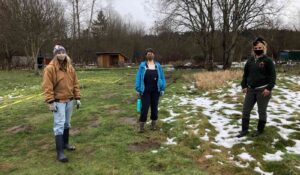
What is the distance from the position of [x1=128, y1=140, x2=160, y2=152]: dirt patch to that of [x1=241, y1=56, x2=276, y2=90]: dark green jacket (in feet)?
7.09

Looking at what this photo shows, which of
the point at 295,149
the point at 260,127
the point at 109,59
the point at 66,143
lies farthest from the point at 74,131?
the point at 109,59

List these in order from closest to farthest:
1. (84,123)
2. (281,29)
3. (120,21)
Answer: (84,123) < (281,29) < (120,21)

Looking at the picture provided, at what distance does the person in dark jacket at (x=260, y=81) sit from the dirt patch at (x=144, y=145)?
1.64 meters

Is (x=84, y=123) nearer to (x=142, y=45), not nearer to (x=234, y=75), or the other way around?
(x=234, y=75)

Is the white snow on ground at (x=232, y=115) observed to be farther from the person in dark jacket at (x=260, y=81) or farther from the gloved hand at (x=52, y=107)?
the gloved hand at (x=52, y=107)

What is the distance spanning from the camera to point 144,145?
643cm

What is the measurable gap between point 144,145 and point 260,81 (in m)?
2.51

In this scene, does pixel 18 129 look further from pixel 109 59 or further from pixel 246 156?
pixel 109 59

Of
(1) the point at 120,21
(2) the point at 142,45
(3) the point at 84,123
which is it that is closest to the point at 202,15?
(3) the point at 84,123

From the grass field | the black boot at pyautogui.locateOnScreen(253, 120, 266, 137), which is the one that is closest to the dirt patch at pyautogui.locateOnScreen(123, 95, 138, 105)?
the grass field

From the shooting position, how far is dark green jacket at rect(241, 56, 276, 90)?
6.39 m

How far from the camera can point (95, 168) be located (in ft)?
17.1

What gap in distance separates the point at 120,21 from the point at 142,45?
1223cm

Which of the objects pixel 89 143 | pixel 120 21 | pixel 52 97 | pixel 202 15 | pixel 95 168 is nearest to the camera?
pixel 95 168
